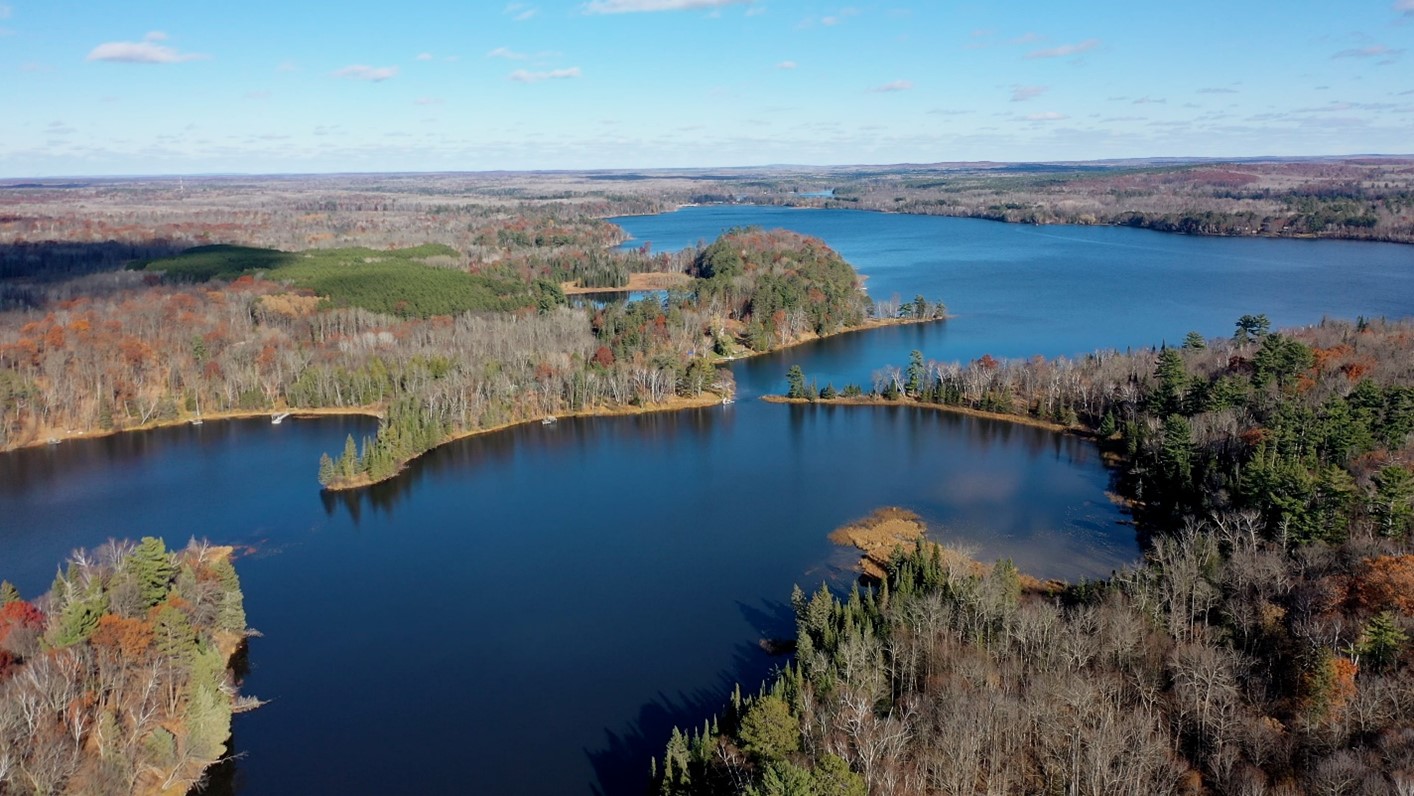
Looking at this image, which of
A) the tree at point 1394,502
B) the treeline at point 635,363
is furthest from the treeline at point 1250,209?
the tree at point 1394,502

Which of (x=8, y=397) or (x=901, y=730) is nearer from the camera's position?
(x=901, y=730)

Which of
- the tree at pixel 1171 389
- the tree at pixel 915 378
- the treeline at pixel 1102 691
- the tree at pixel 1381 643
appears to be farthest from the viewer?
the tree at pixel 915 378

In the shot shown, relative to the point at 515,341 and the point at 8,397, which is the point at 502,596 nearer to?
the point at 515,341

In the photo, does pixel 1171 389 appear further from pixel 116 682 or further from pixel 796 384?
pixel 116 682

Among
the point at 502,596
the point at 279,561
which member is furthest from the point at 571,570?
the point at 279,561

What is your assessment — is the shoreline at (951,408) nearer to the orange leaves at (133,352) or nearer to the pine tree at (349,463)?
the pine tree at (349,463)

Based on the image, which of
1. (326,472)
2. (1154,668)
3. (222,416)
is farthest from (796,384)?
(222,416)
